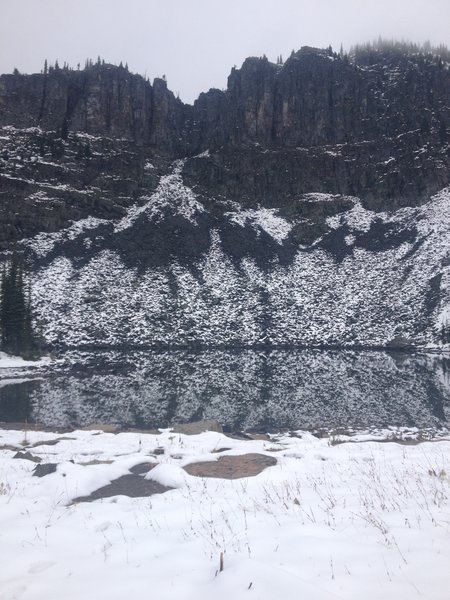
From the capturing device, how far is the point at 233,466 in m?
8.00

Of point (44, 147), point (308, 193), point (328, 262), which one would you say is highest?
point (44, 147)

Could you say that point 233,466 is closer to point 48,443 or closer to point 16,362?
point 48,443

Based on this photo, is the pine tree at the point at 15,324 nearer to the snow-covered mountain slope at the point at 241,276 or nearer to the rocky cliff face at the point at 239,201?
the snow-covered mountain slope at the point at 241,276

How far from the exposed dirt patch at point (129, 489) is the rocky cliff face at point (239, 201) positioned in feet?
125

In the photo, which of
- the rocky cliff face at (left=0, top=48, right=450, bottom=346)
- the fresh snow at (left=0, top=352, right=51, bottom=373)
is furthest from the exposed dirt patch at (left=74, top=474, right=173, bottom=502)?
the rocky cliff face at (left=0, top=48, right=450, bottom=346)

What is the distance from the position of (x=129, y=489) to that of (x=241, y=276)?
181 ft

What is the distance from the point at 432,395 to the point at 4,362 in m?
33.3

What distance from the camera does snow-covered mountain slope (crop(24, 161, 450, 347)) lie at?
4775cm

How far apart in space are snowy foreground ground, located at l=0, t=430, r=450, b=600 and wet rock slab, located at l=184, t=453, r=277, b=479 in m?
0.32

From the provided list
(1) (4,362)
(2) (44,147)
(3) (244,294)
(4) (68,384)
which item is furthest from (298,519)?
(2) (44,147)

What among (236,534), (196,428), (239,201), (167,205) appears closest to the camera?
(236,534)

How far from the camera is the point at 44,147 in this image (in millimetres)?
80062

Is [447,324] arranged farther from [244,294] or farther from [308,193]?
[308,193]

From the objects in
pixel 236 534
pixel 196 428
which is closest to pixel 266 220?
pixel 196 428
